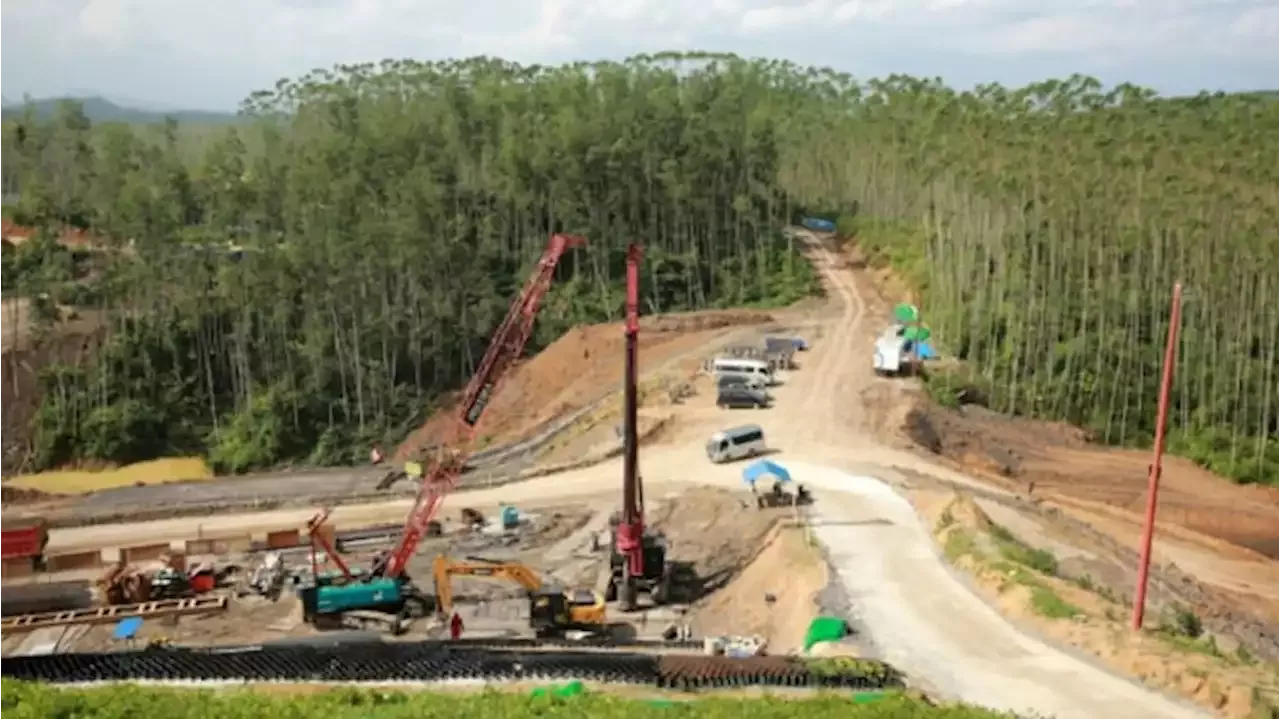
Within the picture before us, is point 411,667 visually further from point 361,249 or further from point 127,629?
point 361,249

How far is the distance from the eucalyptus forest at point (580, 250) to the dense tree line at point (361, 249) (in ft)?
0.58

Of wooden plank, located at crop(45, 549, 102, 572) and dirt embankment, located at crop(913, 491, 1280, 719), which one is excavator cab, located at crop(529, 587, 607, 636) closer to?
dirt embankment, located at crop(913, 491, 1280, 719)

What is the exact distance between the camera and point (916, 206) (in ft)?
253

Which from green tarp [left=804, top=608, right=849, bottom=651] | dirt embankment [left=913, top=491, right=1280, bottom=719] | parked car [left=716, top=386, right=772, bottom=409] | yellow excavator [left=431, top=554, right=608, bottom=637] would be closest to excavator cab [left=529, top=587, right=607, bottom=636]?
yellow excavator [left=431, top=554, right=608, bottom=637]

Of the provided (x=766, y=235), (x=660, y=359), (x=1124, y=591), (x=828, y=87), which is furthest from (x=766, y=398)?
(x=828, y=87)

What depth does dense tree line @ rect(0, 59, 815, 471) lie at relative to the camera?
2379 inches

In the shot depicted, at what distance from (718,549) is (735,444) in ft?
25.2

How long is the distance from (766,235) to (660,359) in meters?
23.3

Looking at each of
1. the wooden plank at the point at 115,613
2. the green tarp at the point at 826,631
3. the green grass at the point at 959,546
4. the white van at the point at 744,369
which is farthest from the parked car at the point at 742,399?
the green tarp at the point at 826,631

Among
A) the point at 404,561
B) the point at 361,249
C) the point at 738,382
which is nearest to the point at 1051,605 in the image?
the point at 404,561

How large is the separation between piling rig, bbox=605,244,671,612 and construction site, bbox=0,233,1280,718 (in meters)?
0.07

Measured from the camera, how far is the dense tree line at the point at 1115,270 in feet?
169

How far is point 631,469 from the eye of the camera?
2820 cm

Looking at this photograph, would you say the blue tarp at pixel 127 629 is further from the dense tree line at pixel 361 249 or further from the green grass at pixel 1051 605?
the dense tree line at pixel 361 249
